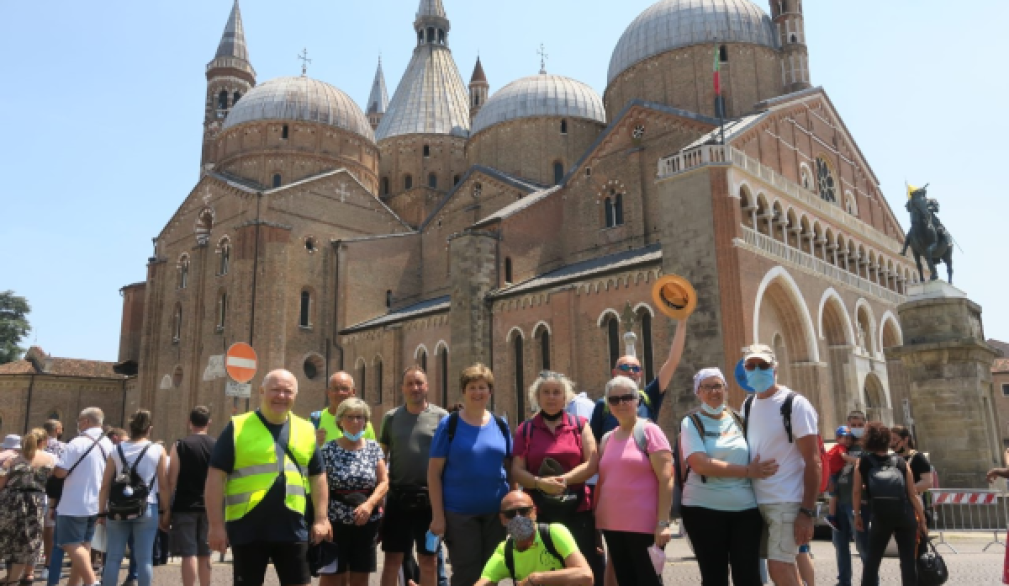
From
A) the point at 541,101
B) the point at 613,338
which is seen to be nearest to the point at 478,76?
the point at 541,101

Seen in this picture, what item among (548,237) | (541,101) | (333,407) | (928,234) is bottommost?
(333,407)

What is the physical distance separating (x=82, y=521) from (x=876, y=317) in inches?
978

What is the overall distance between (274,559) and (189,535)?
2745mm

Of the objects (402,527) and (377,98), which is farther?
(377,98)

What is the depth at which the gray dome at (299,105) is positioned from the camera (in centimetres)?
3662

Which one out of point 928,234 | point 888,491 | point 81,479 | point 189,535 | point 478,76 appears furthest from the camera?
point 478,76

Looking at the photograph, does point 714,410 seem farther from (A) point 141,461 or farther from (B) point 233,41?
(B) point 233,41

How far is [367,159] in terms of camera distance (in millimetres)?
38531

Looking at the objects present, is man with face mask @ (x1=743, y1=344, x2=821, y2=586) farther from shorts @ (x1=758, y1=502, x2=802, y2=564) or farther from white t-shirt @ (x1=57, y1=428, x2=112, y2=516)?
white t-shirt @ (x1=57, y1=428, x2=112, y2=516)

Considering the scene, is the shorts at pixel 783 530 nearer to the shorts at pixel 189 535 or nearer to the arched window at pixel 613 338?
the shorts at pixel 189 535

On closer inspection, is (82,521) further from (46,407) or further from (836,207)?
(46,407)

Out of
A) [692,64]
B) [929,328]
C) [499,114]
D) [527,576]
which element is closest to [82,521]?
[527,576]

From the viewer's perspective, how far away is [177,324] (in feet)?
116

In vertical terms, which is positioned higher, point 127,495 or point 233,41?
point 233,41
